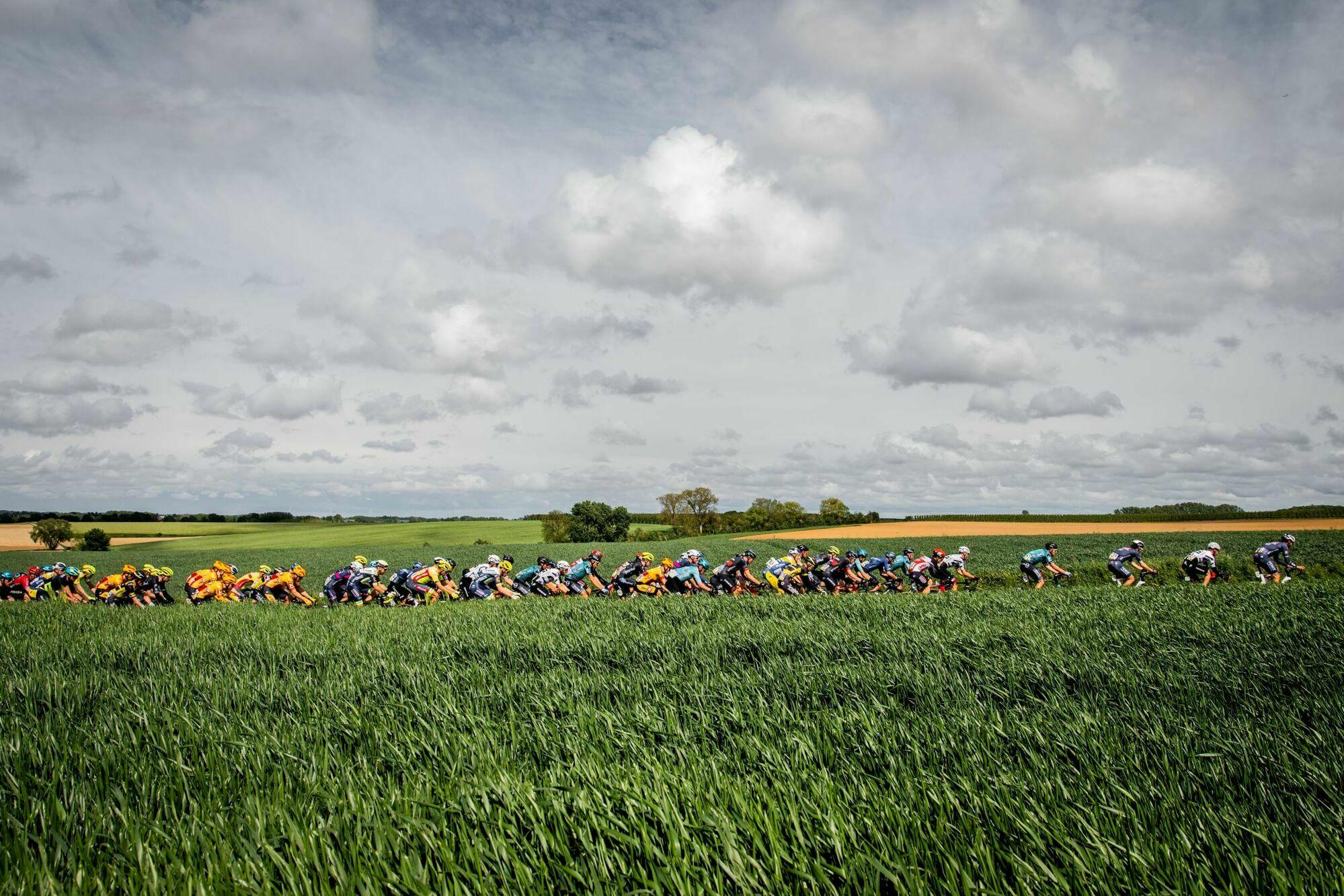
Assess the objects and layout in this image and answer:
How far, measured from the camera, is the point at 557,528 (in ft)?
270

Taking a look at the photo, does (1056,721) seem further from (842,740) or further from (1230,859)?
(1230,859)

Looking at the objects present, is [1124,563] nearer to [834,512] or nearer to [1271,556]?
[1271,556]

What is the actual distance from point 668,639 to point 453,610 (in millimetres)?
6467

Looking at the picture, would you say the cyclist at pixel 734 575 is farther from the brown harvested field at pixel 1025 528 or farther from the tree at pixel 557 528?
the tree at pixel 557 528

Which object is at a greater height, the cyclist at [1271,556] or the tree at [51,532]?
the cyclist at [1271,556]

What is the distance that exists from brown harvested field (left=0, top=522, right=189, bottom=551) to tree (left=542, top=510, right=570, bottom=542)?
4950 centimetres

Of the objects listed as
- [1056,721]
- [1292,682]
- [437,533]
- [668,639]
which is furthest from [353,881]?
[437,533]

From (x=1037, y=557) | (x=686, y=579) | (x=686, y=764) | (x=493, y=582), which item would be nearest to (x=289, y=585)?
(x=493, y=582)

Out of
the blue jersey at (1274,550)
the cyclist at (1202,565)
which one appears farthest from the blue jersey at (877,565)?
the blue jersey at (1274,550)

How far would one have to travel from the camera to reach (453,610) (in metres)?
13.2

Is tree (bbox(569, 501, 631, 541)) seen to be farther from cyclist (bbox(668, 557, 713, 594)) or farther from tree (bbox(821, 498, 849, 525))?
cyclist (bbox(668, 557, 713, 594))

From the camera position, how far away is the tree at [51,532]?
7688 centimetres

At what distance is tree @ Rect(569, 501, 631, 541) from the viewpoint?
80938 millimetres

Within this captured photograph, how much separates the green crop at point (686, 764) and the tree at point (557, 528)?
73.6m
